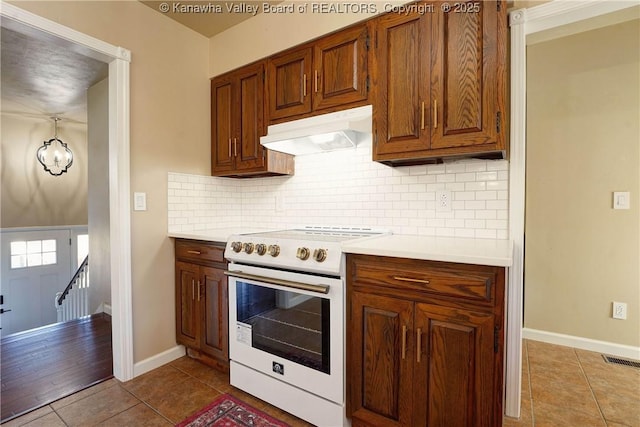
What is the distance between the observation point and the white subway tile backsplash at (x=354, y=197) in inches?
70.0

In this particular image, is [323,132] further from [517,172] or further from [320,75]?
[517,172]

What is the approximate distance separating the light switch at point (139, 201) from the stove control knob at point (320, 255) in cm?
138

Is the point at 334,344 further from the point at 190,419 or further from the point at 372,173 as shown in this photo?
the point at 372,173

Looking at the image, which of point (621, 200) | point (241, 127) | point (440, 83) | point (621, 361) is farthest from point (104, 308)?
point (621, 200)

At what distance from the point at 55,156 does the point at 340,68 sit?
5.04 m

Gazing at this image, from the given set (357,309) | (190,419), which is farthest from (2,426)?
(357,309)

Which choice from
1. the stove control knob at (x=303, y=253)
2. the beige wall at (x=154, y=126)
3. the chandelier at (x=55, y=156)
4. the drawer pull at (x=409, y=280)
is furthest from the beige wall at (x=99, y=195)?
the drawer pull at (x=409, y=280)

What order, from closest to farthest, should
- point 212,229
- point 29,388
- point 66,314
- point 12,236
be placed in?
point 29,388
point 212,229
point 66,314
point 12,236

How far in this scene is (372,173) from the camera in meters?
2.13

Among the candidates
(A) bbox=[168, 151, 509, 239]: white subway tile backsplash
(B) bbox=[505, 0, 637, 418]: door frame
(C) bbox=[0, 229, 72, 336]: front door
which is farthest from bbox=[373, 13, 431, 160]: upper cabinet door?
(C) bbox=[0, 229, 72, 336]: front door

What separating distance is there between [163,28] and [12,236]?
4.43 metres

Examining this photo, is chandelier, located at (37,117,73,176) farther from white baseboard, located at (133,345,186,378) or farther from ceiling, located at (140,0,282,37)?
white baseboard, located at (133,345,186,378)

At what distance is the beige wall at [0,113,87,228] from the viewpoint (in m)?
4.52

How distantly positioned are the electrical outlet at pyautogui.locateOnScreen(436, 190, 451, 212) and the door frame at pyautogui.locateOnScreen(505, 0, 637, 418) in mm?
324
